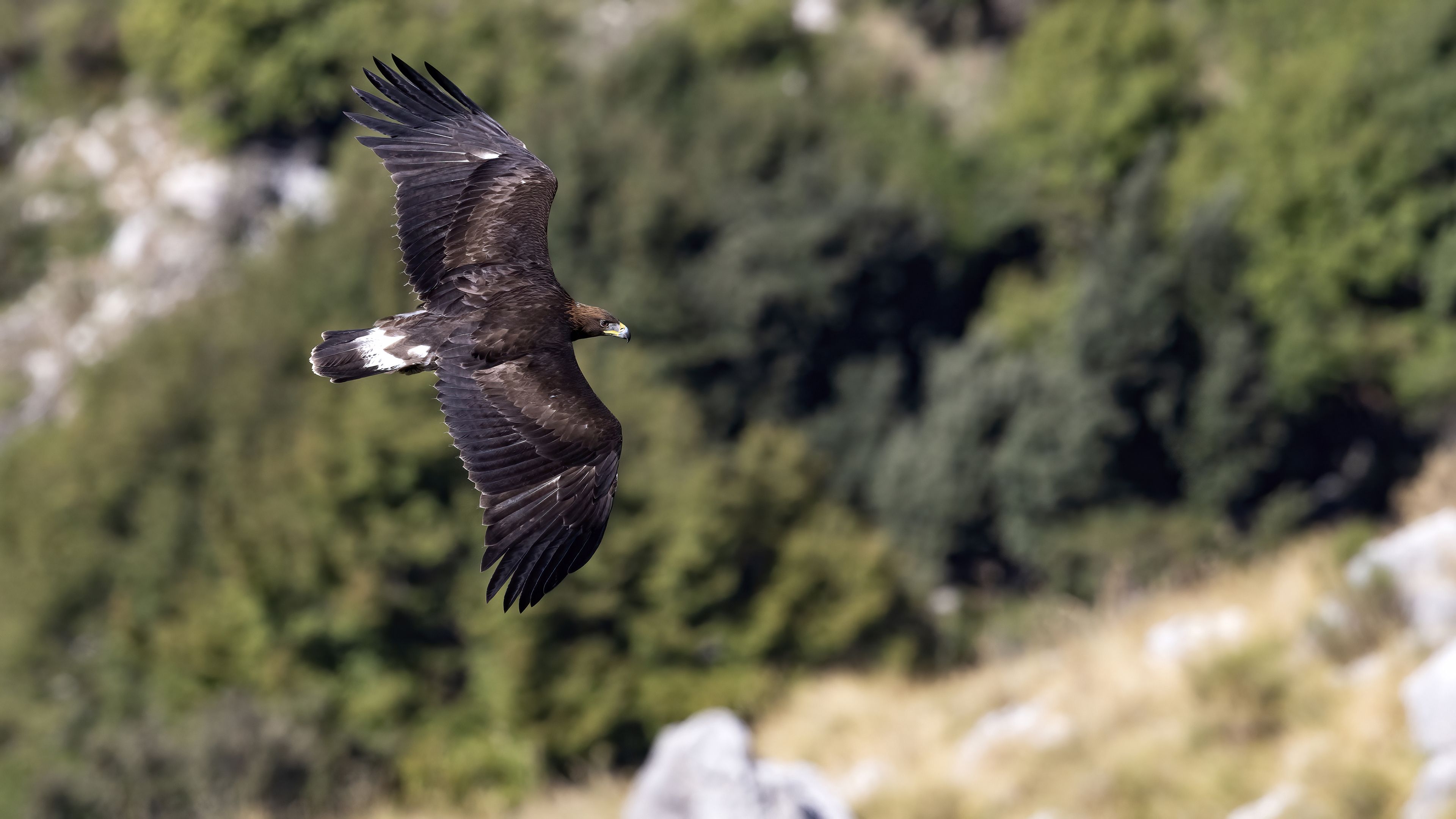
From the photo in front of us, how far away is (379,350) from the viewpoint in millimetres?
11562

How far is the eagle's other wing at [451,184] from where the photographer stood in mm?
12602

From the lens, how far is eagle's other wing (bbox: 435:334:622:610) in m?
10.6

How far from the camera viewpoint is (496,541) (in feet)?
34.3

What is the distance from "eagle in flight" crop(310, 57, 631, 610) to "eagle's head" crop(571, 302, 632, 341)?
0.02 m

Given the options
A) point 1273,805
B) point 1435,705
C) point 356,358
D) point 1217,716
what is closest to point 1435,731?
point 1435,705

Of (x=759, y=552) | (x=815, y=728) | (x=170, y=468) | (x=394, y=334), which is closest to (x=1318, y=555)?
(x=815, y=728)

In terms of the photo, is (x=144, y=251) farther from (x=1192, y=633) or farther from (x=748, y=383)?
(x=1192, y=633)

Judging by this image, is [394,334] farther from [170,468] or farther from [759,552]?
[170,468]

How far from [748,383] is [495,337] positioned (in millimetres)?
45512

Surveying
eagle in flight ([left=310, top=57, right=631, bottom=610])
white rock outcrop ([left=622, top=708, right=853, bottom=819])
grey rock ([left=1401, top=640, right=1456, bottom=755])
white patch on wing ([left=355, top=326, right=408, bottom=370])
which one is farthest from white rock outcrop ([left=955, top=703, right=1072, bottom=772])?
white patch on wing ([left=355, top=326, right=408, bottom=370])

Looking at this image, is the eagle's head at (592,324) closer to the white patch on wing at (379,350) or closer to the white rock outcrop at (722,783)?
the white patch on wing at (379,350)

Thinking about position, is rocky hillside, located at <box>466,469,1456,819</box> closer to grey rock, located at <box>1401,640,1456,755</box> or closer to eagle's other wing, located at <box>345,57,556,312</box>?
grey rock, located at <box>1401,640,1456,755</box>

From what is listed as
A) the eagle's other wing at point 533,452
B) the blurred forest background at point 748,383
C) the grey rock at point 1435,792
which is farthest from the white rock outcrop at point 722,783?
the blurred forest background at point 748,383

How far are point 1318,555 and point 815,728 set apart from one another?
8.27 metres
